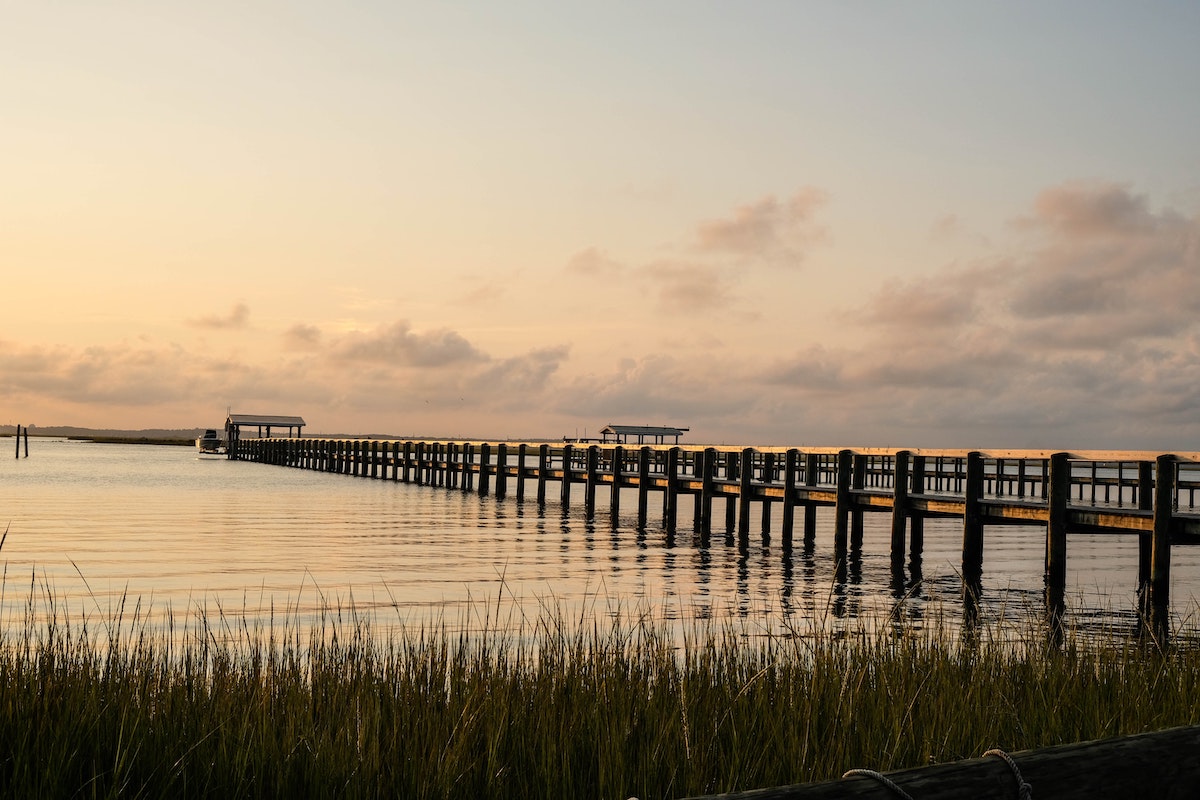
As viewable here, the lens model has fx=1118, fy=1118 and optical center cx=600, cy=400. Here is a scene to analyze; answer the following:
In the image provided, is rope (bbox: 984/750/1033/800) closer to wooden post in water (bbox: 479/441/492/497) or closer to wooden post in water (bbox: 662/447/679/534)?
wooden post in water (bbox: 662/447/679/534)

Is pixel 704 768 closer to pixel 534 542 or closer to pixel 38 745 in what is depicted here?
pixel 38 745

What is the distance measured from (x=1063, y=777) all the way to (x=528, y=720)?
341cm

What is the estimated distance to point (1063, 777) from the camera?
10.3ft

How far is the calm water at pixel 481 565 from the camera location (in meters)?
14.9

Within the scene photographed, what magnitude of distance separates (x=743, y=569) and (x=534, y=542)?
5.90 metres

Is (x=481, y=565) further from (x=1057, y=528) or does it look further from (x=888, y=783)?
(x=888, y=783)

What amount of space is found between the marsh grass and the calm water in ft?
3.40

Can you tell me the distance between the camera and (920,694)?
269 inches

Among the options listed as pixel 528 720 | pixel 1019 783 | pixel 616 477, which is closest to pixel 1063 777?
pixel 1019 783

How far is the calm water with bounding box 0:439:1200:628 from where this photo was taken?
14938 mm

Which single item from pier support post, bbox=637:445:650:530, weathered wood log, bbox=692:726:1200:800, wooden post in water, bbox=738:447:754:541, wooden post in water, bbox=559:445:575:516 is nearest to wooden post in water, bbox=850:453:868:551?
wooden post in water, bbox=738:447:754:541

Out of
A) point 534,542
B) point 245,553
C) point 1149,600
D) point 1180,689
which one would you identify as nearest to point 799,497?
point 534,542

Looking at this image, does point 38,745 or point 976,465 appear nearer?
point 38,745

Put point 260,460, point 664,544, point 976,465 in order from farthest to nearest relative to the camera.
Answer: point 260,460 < point 664,544 < point 976,465
